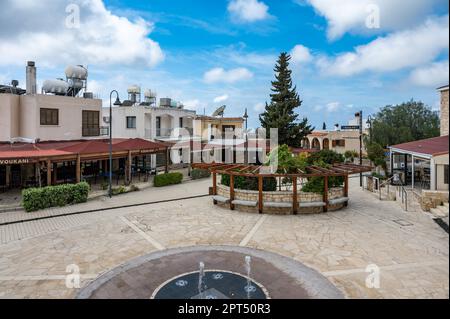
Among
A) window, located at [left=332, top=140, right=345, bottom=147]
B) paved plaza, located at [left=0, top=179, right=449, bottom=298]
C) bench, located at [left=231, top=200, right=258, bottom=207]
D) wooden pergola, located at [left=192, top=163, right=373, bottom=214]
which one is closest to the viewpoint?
paved plaza, located at [left=0, top=179, right=449, bottom=298]

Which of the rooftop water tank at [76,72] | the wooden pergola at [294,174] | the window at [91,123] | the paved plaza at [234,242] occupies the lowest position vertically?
the paved plaza at [234,242]

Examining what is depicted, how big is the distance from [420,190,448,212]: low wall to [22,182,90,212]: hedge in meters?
19.6

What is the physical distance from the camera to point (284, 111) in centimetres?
4009

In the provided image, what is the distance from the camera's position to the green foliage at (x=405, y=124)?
3509 centimetres

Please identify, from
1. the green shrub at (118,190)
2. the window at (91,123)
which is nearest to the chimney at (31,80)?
the window at (91,123)

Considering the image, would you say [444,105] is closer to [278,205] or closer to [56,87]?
[278,205]

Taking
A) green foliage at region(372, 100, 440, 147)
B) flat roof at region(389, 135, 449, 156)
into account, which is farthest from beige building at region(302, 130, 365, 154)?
flat roof at region(389, 135, 449, 156)

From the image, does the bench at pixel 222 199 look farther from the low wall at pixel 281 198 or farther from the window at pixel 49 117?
the window at pixel 49 117

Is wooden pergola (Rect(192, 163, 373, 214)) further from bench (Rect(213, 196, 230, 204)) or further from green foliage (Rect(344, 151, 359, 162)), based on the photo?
→ green foliage (Rect(344, 151, 359, 162))

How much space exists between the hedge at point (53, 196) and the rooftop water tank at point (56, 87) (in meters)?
12.6

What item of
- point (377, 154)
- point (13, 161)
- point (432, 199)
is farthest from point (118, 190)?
point (377, 154)

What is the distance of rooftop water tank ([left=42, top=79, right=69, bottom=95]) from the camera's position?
2770cm

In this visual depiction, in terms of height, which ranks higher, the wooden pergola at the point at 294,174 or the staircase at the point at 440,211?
the wooden pergola at the point at 294,174

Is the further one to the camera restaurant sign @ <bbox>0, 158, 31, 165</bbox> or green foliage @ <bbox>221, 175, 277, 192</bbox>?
green foliage @ <bbox>221, 175, 277, 192</bbox>
